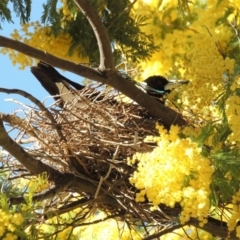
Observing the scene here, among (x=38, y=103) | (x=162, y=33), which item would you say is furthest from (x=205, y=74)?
(x=162, y=33)

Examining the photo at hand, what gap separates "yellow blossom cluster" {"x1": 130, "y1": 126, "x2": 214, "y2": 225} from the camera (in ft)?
5.51

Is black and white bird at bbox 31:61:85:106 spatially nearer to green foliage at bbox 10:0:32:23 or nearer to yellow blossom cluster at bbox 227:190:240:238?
green foliage at bbox 10:0:32:23

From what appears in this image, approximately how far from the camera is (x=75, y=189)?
7.72 ft

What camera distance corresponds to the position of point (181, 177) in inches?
66.9

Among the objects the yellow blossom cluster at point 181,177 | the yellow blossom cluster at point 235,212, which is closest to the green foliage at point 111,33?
the yellow blossom cluster at point 235,212

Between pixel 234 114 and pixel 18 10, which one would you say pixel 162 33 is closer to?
pixel 18 10

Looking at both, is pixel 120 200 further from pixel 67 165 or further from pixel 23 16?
pixel 23 16

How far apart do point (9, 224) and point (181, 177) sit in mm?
421

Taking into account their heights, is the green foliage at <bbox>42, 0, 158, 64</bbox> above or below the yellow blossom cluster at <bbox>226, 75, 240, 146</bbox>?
above

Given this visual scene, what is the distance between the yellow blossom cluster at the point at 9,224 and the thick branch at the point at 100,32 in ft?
1.99

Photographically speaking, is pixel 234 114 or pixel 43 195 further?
pixel 43 195

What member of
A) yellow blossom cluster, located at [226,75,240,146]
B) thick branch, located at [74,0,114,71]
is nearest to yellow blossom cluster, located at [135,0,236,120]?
yellow blossom cluster, located at [226,75,240,146]

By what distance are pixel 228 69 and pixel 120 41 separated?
103 centimetres

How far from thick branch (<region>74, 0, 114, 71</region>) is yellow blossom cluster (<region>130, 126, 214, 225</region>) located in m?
0.49
